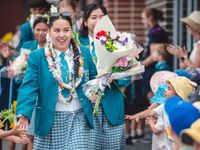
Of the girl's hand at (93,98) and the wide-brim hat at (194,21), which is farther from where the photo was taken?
the wide-brim hat at (194,21)

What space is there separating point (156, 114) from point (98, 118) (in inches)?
29.1

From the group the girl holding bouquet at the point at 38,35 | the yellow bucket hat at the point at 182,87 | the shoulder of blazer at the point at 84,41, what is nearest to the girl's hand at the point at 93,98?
the yellow bucket hat at the point at 182,87

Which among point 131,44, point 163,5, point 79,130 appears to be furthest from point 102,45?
point 163,5

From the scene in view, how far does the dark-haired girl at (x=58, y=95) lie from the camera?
757cm

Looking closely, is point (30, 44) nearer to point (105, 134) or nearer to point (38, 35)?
point (38, 35)

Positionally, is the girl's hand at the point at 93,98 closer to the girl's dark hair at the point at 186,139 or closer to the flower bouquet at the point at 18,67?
the flower bouquet at the point at 18,67

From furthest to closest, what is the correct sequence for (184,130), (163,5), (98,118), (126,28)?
(126,28), (163,5), (98,118), (184,130)

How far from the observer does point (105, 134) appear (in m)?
7.91

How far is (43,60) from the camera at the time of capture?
25.3 feet

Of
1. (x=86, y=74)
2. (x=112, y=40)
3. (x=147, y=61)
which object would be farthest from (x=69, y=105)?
(x=147, y=61)

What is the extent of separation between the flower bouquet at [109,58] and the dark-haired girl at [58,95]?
140 mm

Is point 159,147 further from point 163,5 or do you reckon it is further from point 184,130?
point 163,5

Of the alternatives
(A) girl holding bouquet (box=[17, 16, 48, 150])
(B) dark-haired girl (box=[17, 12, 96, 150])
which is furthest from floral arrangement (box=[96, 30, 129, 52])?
(A) girl holding bouquet (box=[17, 16, 48, 150])

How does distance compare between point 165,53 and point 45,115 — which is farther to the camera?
point 165,53
